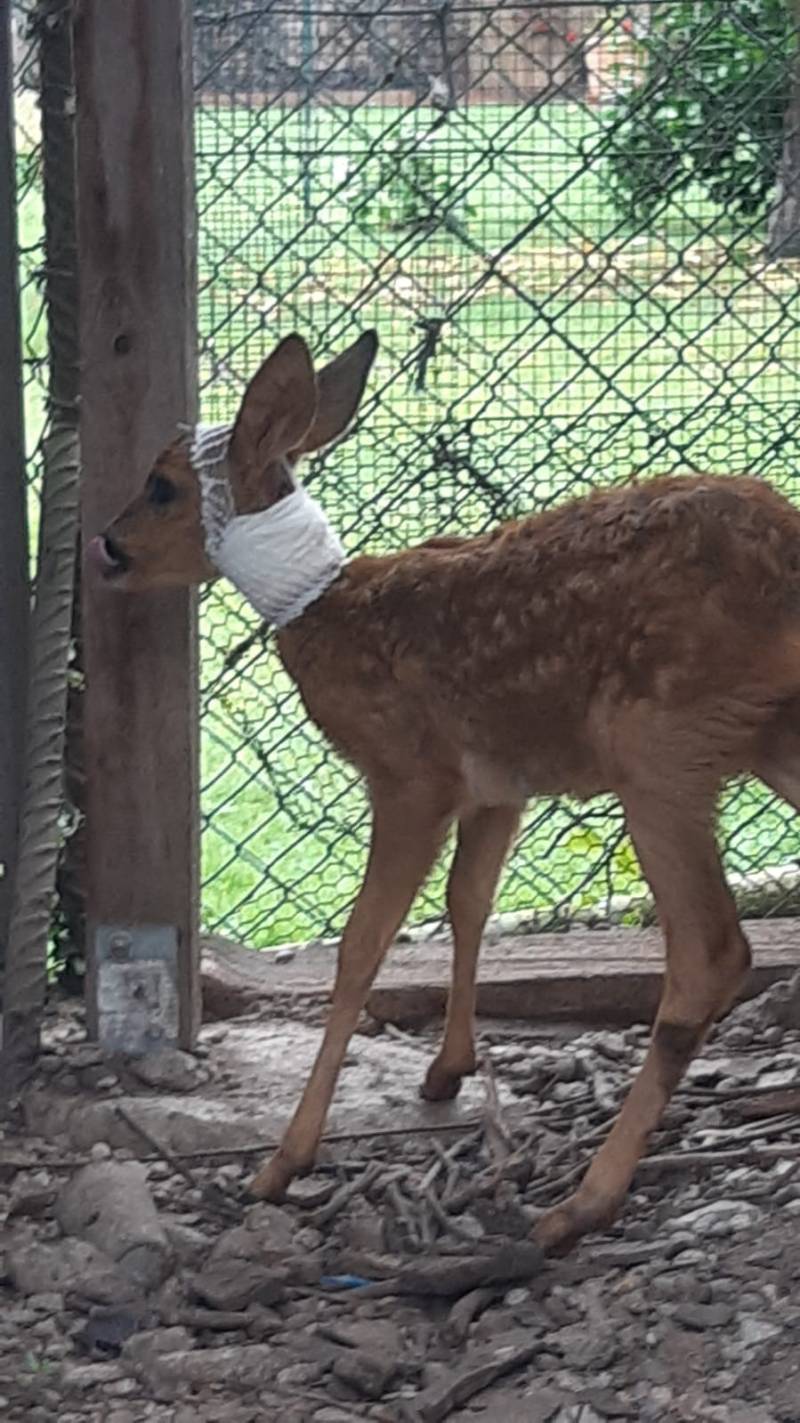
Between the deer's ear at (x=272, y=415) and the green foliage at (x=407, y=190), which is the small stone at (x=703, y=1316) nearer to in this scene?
the deer's ear at (x=272, y=415)

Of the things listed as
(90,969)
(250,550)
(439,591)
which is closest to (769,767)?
(439,591)

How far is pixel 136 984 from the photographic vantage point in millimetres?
4430

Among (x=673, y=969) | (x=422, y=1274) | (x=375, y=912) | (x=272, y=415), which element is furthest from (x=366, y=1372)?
(x=272, y=415)

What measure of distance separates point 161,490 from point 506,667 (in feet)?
2.51

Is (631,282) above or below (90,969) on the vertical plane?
above

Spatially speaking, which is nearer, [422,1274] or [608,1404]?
[608,1404]

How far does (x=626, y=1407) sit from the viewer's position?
3230 mm

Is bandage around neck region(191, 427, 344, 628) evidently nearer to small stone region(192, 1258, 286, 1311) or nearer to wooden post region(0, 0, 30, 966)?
wooden post region(0, 0, 30, 966)

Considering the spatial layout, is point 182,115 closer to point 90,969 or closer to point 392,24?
point 392,24

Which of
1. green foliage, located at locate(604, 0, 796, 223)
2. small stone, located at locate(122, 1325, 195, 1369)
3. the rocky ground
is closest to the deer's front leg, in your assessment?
the rocky ground

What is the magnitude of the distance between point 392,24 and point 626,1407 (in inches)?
104

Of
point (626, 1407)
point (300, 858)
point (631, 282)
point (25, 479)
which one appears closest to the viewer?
point (626, 1407)

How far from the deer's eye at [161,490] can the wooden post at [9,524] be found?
0.95 feet

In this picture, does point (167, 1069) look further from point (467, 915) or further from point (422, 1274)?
point (422, 1274)
